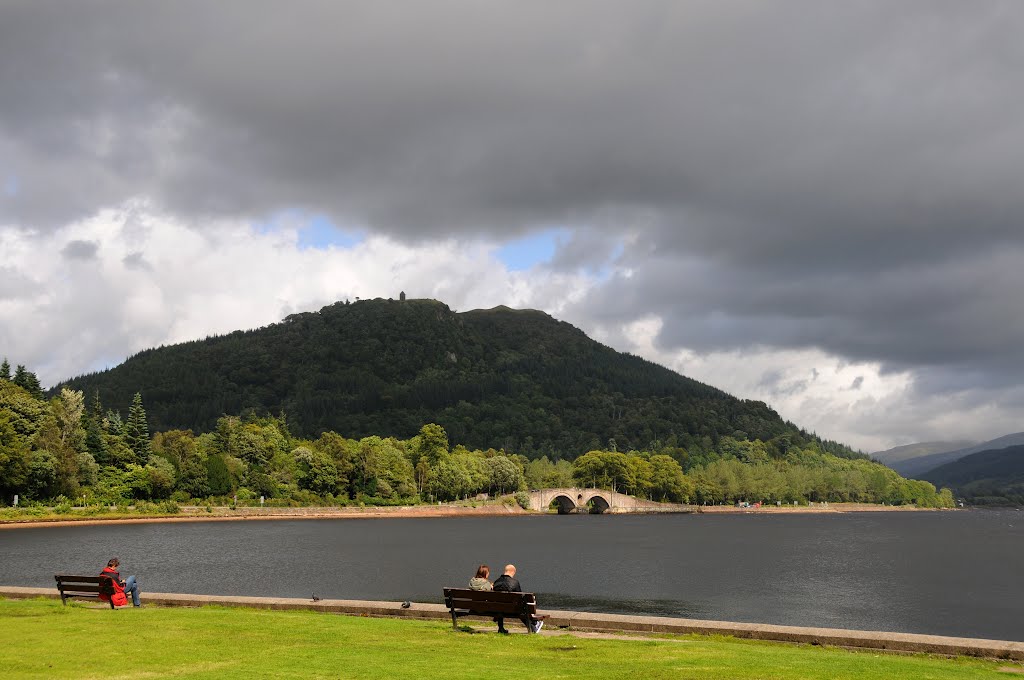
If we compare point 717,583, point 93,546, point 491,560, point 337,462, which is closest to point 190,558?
point 93,546

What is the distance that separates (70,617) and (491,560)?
195ft

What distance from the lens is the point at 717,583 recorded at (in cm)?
6406

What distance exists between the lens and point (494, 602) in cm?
2405

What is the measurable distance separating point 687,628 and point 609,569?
4891 centimetres

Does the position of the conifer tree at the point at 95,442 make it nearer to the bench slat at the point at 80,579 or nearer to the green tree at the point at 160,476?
the green tree at the point at 160,476

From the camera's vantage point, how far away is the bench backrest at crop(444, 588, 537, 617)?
933 inches

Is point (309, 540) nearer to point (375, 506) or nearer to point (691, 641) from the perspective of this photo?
point (375, 506)

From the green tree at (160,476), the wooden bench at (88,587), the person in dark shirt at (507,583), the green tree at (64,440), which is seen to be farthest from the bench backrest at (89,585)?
the green tree at (160,476)

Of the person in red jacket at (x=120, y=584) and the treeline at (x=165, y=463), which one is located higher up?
the treeline at (x=165, y=463)

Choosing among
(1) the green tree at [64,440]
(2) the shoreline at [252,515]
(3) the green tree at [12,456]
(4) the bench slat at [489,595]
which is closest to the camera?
(4) the bench slat at [489,595]

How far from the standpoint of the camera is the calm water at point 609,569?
5091 centimetres

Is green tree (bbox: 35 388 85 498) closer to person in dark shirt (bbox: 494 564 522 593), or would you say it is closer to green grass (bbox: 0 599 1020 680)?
green grass (bbox: 0 599 1020 680)

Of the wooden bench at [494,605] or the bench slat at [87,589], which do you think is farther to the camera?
the bench slat at [87,589]

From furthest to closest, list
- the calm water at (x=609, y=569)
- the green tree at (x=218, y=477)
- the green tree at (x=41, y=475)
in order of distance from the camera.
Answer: the green tree at (x=218, y=477)
the green tree at (x=41, y=475)
the calm water at (x=609, y=569)
